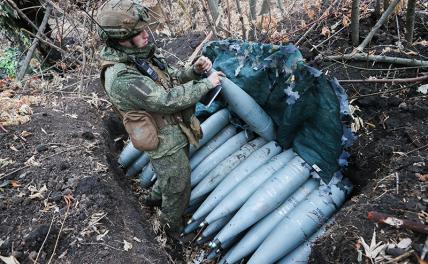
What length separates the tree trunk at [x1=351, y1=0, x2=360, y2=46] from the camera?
387 centimetres

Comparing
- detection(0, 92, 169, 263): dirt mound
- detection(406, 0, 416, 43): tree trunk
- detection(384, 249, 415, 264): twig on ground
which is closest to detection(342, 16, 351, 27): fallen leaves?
detection(406, 0, 416, 43): tree trunk

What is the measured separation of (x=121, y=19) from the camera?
299 cm

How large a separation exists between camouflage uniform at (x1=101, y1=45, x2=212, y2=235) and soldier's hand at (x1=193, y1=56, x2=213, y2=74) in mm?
92

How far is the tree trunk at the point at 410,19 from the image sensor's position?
11.7ft

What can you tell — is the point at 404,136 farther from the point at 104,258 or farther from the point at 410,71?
the point at 104,258

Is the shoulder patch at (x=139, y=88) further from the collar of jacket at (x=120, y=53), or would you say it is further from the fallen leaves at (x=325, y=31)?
the fallen leaves at (x=325, y=31)

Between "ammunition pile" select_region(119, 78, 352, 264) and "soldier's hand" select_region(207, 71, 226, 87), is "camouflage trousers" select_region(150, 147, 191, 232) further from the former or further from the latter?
"soldier's hand" select_region(207, 71, 226, 87)

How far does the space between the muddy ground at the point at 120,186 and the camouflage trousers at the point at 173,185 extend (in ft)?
0.85

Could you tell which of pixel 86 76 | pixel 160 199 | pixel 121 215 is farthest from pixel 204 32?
pixel 121 215

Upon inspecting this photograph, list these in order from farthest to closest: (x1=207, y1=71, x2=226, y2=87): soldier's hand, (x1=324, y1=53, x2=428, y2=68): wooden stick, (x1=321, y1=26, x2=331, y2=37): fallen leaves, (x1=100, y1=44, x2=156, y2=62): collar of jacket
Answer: (x1=321, y1=26, x2=331, y2=37): fallen leaves, (x1=324, y1=53, x2=428, y2=68): wooden stick, (x1=207, y1=71, x2=226, y2=87): soldier's hand, (x1=100, y1=44, x2=156, y2=62): collar of jacket

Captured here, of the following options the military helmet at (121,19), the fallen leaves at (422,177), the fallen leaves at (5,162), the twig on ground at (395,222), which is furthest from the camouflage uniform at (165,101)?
the fallen leaves at (422,177)

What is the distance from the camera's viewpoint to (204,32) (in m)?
6.23

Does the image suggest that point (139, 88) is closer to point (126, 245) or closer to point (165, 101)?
point (165, 101)

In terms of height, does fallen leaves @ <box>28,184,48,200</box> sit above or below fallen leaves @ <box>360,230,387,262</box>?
above
